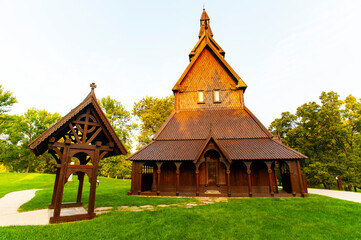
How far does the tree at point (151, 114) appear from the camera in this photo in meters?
33.1

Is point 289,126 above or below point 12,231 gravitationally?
above

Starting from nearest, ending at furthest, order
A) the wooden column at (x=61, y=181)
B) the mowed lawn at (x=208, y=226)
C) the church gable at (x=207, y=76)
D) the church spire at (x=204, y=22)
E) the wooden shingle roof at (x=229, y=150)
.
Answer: the mowed lawn at (x=208, y=226) → the wooden column at (x=61, y=181) → the wooden shingle roof at (x=229, y=150) → the church gable at (x=207, y=76) → the church spire at (x=204, y=22)

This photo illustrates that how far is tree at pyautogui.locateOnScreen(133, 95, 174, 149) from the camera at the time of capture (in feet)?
109

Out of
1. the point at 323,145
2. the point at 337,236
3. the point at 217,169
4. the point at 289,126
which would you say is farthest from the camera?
the point at 289,126

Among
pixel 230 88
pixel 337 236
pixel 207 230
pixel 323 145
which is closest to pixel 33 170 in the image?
pixel 230 88

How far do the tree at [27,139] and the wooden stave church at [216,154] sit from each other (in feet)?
129

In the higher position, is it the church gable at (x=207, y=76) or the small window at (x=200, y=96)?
the church gable at (x=207, y=76)

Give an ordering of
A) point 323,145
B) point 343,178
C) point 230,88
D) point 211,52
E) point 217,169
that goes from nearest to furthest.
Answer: point 217,169
point 230,88
point 211,52
point 343,178
point 323,145

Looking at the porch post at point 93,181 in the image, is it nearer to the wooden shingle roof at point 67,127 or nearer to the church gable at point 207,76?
Result: the wooden shingle roof at point 67,127

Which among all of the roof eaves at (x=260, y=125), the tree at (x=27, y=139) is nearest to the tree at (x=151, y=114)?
the roof eaves at (x=260, y=125)

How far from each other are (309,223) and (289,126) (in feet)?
114

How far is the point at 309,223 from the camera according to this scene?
6430mm

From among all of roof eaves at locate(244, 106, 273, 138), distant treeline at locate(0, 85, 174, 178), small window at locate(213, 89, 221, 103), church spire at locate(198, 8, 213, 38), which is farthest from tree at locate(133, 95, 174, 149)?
roof eaves at locate(244, 106, 273, 138)

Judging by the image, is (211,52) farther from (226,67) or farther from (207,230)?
(207,230)
